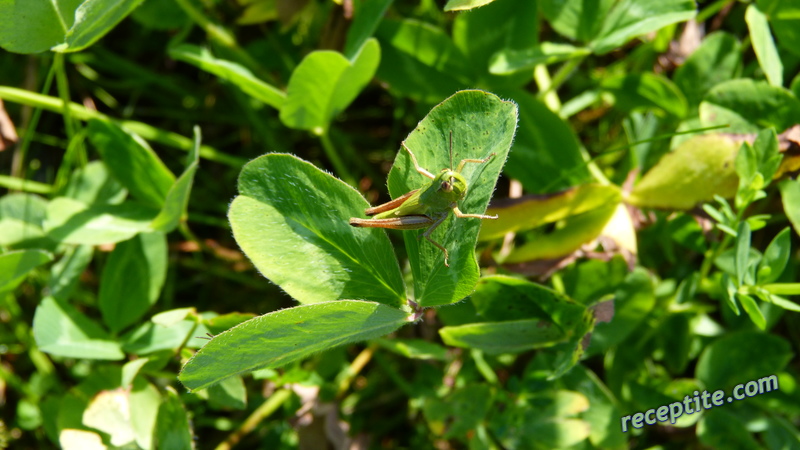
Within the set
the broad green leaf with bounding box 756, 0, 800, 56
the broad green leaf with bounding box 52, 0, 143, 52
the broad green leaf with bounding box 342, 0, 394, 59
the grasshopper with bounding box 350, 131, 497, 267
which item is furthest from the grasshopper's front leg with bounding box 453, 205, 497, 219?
the broad green leaf with bounding box 756, 0, 800, 56

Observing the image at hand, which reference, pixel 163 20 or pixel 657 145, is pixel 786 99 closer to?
pixel 657 145

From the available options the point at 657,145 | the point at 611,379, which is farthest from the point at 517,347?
the point at 657,145

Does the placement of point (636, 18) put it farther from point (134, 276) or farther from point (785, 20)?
point (134, 276)

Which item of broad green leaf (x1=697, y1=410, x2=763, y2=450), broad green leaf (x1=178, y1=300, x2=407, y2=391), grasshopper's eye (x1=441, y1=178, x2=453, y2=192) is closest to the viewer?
broad green leaf (x1=178, y1=300, x2=407, y2=391)

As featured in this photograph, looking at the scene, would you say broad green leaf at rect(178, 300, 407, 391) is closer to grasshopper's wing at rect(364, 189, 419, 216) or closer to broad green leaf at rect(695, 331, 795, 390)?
grasshopper's wing at rect(364, 189, 419, 216)

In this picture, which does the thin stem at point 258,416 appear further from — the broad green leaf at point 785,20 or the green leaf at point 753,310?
the broad green leaf at point 785,20

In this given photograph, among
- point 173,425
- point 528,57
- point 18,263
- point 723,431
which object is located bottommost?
point 723,431

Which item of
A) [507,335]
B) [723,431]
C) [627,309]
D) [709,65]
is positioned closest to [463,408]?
[507,335]
